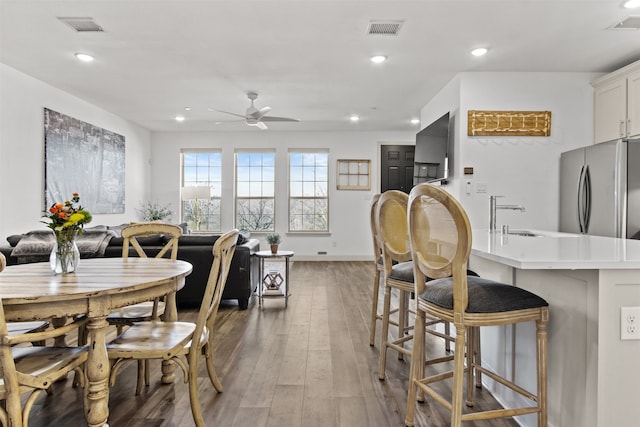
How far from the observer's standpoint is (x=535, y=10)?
3205 mm

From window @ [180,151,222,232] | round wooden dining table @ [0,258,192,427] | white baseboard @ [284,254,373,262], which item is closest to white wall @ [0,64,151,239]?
window @ [180,151,222,232]

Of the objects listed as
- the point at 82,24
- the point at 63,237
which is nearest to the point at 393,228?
the point at 63,237

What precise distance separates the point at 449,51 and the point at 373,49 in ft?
2.59

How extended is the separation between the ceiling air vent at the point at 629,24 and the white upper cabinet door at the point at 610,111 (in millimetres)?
873

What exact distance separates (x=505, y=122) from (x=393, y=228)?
120 inches

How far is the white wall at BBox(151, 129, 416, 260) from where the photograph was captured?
8.49 m

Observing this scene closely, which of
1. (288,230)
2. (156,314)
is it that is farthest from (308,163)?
(156,314)

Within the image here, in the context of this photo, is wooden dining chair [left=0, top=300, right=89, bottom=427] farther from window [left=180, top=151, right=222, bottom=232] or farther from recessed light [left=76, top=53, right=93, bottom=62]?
window [left=180, top=151, right=222, bottom=232]

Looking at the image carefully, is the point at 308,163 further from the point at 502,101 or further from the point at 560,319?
the point at 560,319

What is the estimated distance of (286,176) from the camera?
8.60 meters

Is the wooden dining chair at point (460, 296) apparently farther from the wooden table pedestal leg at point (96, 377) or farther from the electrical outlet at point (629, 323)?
the wooden table pedestal leg at point (96, 377)

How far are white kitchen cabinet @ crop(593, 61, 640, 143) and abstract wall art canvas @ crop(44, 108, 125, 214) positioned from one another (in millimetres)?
6762

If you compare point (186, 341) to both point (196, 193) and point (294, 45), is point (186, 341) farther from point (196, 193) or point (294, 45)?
point (196, 193)

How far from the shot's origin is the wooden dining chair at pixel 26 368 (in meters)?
1.38
